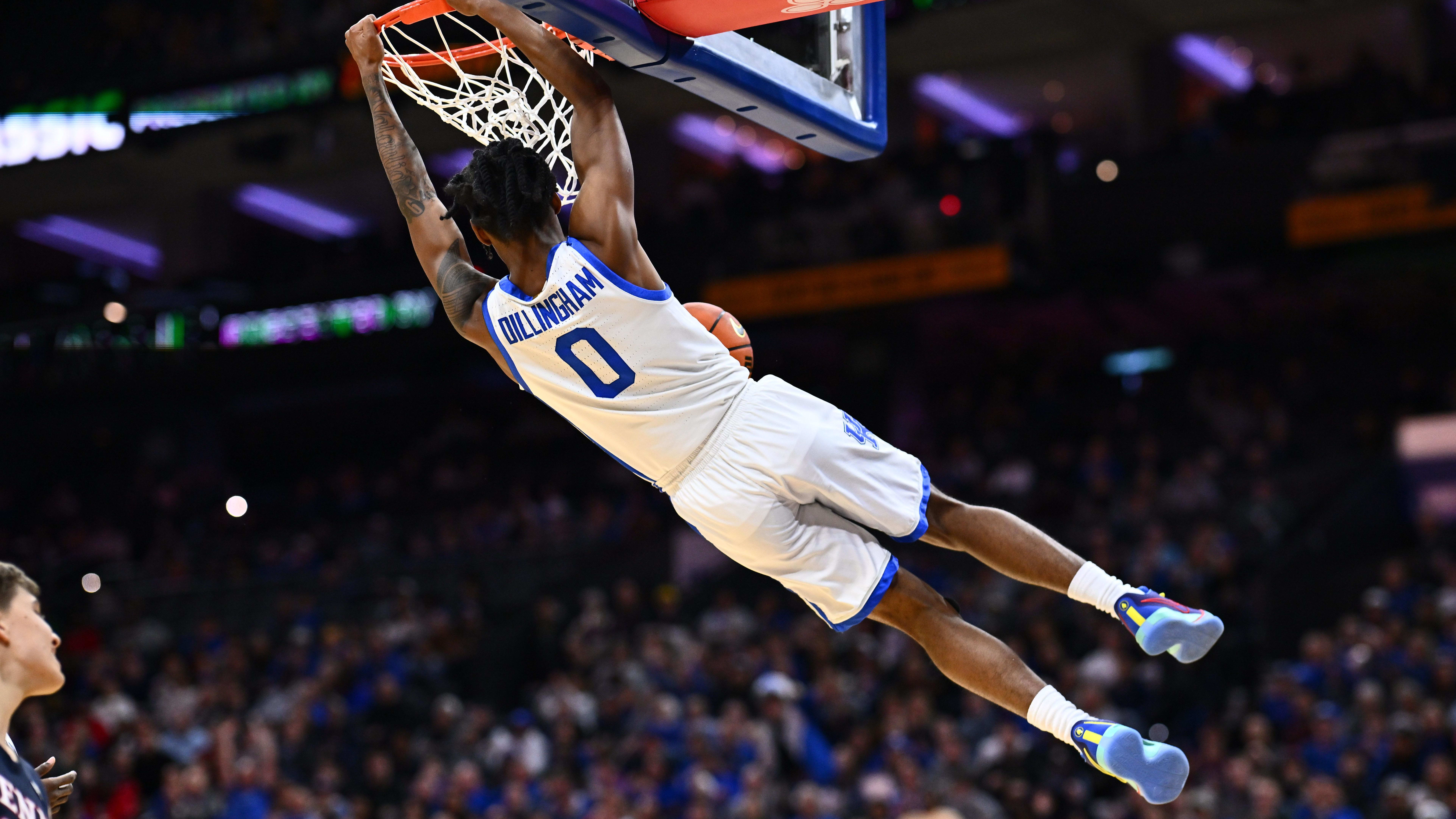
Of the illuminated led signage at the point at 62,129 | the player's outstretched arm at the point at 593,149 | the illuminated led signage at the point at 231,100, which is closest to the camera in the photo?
the player's outstretched arm at the point at 593,149

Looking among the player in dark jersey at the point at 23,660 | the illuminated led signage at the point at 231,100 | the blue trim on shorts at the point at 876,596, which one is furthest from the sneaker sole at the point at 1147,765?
the illuminated led signage at the point at 231,100

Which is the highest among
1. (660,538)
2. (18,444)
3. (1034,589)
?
(1034,589)

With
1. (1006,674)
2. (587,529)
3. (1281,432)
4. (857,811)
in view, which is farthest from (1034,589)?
(1006,674)

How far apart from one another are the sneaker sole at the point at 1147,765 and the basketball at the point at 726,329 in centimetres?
182

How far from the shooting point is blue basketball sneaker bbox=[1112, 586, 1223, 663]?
4.39m

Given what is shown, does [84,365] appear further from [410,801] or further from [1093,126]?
→ [1093,126]

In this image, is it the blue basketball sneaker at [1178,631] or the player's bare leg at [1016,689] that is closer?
the player's bare leg at [1016,689]

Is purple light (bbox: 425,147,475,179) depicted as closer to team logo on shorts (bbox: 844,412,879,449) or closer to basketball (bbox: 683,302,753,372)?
basketball (bbox: 683,302,753,372)

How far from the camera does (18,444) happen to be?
25.4 meters

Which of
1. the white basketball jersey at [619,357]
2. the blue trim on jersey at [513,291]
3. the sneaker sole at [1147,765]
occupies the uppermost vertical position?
the blue trim on jersey at [513,291]

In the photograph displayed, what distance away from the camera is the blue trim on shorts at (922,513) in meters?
4.78

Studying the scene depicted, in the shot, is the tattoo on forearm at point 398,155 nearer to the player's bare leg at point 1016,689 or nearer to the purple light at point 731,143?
the player's bare leg at point 1016,689

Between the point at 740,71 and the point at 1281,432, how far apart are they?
13025 millimetres

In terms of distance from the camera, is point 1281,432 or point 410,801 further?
point 1281,432
